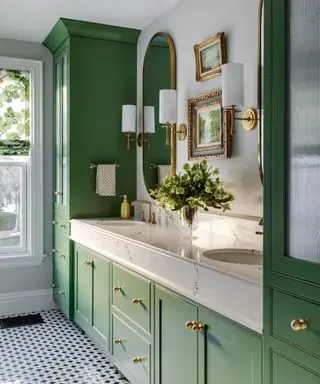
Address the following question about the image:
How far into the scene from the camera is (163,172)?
133 inches

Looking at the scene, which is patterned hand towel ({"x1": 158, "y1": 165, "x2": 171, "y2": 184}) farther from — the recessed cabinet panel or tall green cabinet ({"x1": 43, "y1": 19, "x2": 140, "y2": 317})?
the recessed cabinet panel

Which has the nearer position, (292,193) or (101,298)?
(292,193)

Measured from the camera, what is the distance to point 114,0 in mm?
3062

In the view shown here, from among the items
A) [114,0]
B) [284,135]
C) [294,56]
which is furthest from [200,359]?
[114,0]

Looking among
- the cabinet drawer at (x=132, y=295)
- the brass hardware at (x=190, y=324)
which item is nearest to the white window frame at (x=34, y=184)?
the cabinet drawer at (x=132, y=295)

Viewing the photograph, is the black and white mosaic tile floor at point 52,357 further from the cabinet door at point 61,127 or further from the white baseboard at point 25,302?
the cabinet door at point 61,127

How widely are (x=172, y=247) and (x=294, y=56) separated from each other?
1130mm

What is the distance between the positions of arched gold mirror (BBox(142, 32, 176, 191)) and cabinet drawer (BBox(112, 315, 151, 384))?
1122 millimetres

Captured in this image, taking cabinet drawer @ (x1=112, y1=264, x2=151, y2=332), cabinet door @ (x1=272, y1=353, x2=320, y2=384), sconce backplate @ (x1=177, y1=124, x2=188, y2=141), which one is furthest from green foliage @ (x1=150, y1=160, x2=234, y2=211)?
cabinet door @ (x1=272, y1=353, x2=320, y2=384)

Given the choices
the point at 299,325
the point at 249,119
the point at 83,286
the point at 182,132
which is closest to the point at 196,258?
the point at 299,325

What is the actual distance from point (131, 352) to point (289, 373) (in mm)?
1320

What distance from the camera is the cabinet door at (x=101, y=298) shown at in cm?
285

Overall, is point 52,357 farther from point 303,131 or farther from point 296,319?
point 303,131

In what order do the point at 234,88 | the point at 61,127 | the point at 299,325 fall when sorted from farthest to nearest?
the point at 61,127 < the point at 234,88 < the point at 299,325
